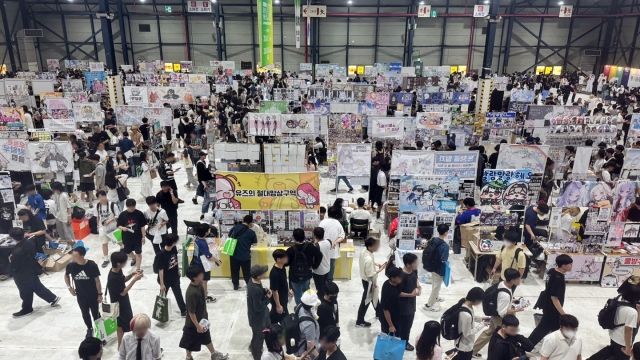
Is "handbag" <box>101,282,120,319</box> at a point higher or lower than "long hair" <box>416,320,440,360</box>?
lower

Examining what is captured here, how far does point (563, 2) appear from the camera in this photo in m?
36.3

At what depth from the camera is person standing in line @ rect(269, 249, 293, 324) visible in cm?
580

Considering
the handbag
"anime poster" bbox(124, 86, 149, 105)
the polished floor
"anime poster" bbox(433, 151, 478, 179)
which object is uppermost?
"anime poster" bbox(124, 86, 149, 105)

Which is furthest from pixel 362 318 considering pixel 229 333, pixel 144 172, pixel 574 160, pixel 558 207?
pixel 574 160

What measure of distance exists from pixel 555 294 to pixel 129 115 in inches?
578

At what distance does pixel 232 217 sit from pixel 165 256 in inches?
94.4

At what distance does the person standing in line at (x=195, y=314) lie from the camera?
538 centimetres

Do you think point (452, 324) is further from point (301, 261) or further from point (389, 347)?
point (301, 261)

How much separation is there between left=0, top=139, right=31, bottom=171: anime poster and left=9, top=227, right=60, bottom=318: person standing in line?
456cm

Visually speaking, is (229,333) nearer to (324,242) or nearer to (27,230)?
(324,242)

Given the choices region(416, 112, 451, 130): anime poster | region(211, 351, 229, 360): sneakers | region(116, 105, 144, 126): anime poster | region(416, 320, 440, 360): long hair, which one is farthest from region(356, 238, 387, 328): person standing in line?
region(116, 105, 144, 126): anime poster

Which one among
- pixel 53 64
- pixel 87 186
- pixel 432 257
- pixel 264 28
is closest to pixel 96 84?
pixel 264 28

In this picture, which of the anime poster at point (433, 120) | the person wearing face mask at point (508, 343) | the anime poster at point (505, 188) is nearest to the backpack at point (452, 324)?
the person wearing face mask at point (508, 343)

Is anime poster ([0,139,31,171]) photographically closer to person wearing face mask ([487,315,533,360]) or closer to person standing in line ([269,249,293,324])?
person standing in line ([269,249,293,324])
